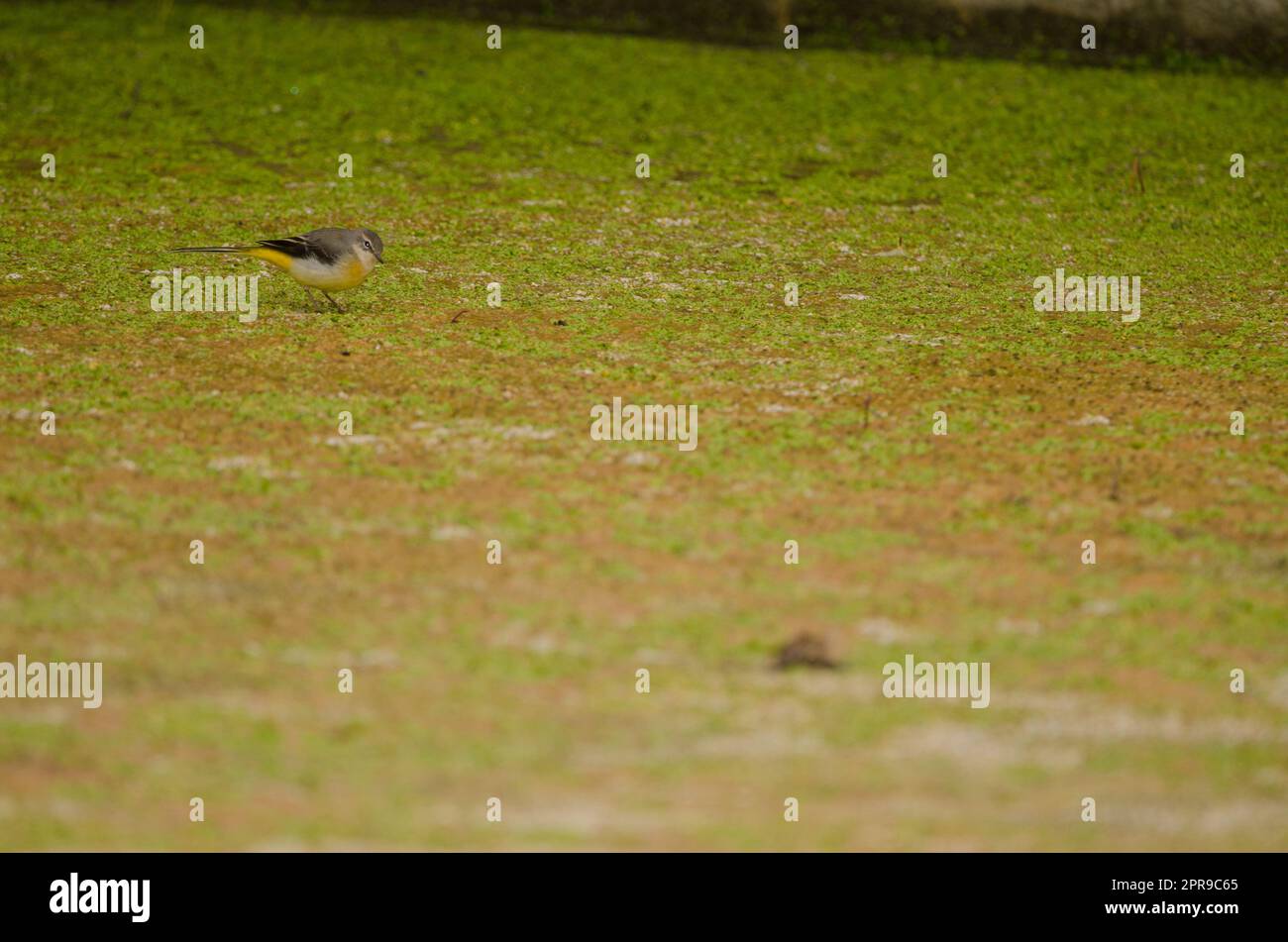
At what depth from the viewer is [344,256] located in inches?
161

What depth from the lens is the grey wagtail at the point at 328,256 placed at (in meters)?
4.07

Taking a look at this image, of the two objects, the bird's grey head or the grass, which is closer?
the grass

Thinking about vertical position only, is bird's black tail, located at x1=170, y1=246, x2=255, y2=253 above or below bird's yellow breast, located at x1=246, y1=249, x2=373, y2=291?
above

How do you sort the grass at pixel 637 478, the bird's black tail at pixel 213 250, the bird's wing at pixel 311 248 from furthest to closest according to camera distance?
the bird's black tail at pixel 213 250, the bird's wing at pixel 311 248, the grass at pixel 637 478

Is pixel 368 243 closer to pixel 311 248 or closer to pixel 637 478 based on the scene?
pixel 311 248

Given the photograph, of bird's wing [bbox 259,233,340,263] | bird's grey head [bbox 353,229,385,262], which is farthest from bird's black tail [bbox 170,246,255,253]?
bird's grey head [bbox 353,229,385,262]

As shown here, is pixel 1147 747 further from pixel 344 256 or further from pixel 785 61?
pixel 785 61

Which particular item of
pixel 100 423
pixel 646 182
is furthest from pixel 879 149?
pixel 100 423

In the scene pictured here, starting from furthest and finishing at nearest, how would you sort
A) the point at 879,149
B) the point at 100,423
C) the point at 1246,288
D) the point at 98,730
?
the point at 879,149 → the point at 1246,288 → the point at 100,423 → the point at 98,730

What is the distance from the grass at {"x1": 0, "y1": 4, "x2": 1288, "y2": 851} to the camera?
7.02 feet

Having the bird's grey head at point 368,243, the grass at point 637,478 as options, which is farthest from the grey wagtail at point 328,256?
the grass at point 637,478

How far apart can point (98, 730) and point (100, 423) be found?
52.4 inches

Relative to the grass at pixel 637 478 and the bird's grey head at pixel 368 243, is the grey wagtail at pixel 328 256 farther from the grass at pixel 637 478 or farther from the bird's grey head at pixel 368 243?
the grass at pixel 637 478

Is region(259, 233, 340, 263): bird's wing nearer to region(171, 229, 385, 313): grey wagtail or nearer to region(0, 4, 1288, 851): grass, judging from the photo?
region(171, 229, 385, 313): grey wagtail
